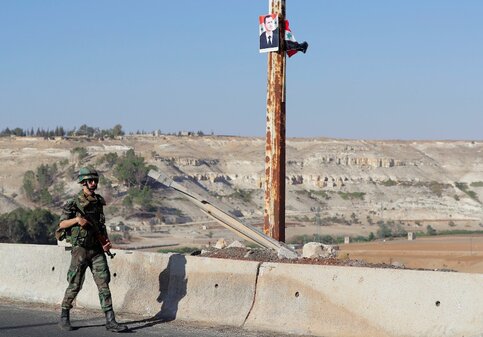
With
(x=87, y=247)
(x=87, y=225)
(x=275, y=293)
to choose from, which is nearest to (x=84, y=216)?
(x=87, y=225)

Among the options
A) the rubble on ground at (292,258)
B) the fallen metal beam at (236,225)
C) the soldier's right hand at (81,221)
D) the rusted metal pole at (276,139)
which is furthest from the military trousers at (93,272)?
the rusted metal pole at (276,139)

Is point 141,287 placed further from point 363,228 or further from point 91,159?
point 91,159

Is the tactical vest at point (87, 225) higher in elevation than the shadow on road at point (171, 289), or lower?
higher

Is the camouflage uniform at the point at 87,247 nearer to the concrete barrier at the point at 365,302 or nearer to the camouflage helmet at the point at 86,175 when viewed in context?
the camouflage helmet at the point at 86,175

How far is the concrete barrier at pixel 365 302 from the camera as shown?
9.06m

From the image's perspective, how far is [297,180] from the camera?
88.8m

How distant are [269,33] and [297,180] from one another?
73989 millimetres

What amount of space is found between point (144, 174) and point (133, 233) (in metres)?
14.7

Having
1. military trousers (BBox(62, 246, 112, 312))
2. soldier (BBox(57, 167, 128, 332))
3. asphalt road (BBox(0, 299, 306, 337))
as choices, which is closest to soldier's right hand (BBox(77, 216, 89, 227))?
soldier (BBox(57, 167, 128, 332))

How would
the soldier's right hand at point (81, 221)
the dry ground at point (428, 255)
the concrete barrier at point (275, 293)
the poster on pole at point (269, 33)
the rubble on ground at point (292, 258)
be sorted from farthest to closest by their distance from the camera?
the dry ground at point (428, 255) < the poster on pole at point (269, 33) < the rubble on ground at point (292, 258) < the soldier's right hand at point (81, 221) < the concrete barrier at point (275, 293)

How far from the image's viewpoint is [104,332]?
10719mm

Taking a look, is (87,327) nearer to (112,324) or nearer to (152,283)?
(112,324)

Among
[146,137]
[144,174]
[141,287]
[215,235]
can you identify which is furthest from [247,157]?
[141,287]

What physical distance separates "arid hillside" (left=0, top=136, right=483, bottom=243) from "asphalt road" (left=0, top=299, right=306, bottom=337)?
135 ft
